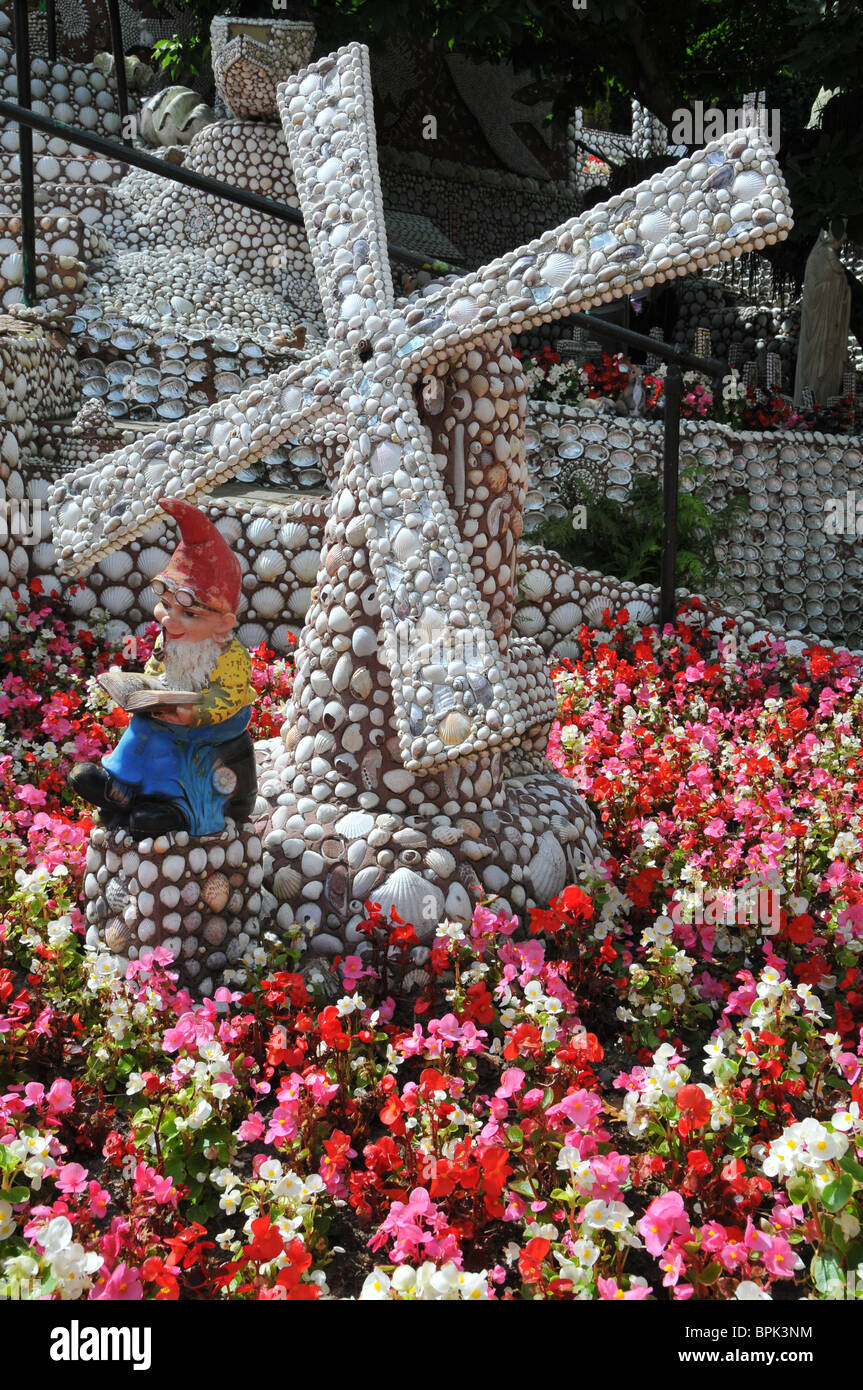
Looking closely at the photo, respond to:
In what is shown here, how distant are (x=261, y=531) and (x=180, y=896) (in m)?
3.12

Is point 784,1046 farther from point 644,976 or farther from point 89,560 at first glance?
point 89,560

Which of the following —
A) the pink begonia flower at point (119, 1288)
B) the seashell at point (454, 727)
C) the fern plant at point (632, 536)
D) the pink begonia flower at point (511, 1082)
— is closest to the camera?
the pink begonia flower at point (119, 1288)

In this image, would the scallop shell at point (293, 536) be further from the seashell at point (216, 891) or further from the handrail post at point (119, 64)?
the handrail post at point (119, 64)

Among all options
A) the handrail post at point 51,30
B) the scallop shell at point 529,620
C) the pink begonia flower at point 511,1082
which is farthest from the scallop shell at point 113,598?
the handrail post at point 51,30

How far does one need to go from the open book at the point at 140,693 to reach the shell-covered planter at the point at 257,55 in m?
10.1

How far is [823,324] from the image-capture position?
11.2 meters

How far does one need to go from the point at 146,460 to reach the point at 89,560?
32cm

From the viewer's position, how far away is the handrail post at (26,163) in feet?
21.4

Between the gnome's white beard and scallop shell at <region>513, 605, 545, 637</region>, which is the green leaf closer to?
the gnome's white beard

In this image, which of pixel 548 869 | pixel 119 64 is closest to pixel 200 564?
pixel 548 869

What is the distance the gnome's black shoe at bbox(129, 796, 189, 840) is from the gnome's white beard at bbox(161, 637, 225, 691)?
0.91 feet

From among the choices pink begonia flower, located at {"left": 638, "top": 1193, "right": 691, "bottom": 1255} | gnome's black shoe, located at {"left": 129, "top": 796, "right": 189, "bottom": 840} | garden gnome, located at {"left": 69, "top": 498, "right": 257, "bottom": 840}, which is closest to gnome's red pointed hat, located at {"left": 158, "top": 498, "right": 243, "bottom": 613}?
garden gnome, located at {"left": 69, "top": 498, "right": 257, "bottom": 840}

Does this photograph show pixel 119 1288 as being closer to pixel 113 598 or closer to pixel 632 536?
pixel 113 598

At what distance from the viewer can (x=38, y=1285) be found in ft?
6.14
